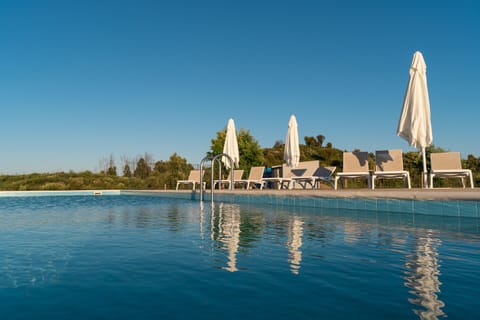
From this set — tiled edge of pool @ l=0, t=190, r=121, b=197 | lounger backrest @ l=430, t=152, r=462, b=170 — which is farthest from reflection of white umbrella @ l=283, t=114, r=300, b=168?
tiled edge of pool @ l=0, t=190, r=121, b=197

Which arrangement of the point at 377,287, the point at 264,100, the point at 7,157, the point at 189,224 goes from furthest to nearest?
the point at 7,157, the point at 264,100, the point at 189,224, the point at 377,287

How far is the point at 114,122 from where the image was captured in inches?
965

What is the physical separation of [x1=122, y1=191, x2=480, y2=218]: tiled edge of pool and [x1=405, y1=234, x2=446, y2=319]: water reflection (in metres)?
2.66

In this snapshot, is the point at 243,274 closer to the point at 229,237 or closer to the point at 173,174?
the point at 229,237

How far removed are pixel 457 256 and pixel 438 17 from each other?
14.6 metres

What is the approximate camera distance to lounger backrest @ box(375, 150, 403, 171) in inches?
390

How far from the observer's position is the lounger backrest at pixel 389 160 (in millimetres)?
9914

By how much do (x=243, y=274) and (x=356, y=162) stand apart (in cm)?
845

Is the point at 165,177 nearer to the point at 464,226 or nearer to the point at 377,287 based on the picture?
the point at 464,226

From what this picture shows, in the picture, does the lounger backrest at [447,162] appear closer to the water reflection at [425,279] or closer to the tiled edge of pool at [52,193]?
the water reflection at [425,279]

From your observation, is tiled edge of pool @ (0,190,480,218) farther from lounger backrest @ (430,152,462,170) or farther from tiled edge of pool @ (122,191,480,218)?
lounger backrest @ (430,152,462,170)

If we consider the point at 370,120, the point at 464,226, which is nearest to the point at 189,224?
the point at 464,226

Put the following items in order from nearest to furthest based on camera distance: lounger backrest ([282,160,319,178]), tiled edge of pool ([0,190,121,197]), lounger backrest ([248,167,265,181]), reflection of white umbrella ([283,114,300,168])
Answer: lounger backrest ([282,160,319,178])
reflection of white umbrella ([283,114,300,168])
lounger backrest ([248,167,265,181])
tiled edge of pool ([0,190,121,197])

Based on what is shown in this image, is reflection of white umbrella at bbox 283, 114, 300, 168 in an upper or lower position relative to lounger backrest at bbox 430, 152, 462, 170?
upper
